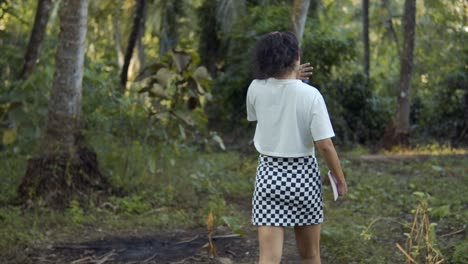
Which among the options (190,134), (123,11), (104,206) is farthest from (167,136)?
(123,11)

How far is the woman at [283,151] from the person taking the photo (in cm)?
457

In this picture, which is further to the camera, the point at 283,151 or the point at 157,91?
the point at 157,91

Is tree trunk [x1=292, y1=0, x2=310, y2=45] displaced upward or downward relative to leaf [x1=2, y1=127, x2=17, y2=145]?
upward

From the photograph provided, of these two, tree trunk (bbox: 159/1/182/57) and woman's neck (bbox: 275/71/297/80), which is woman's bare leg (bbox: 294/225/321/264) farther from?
tree trunk (bbox: 159/1/182/57)

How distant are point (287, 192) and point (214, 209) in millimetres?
4383

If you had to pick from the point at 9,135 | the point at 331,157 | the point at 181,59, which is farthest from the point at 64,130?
the point at 331,157

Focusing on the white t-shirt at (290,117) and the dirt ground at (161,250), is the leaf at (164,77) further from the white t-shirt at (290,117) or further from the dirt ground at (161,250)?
the white t-shirt at (290,117)

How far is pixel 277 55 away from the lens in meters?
4.60

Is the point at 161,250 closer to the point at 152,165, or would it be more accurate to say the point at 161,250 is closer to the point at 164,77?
the point at 152,165

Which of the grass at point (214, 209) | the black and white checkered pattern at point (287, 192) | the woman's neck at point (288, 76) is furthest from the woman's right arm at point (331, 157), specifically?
the grass at point (214, 209)

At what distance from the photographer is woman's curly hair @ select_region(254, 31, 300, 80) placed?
4602mm

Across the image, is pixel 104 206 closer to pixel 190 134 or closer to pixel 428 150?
pixel 190 134

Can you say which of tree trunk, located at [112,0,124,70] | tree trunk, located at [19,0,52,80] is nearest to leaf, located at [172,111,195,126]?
tree trunk, located at [19,0,52,80]

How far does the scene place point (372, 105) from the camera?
1994 cm
